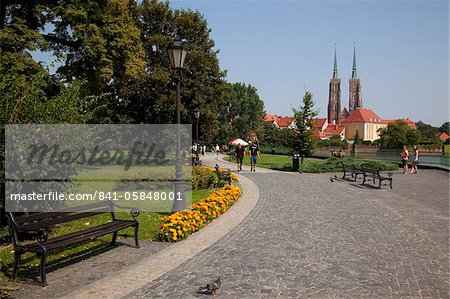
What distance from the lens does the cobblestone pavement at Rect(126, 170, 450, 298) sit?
5.02m

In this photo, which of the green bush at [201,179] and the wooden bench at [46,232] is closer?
the wooden bench at [46,232]

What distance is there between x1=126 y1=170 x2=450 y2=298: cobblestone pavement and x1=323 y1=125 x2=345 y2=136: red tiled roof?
134965 millimetres

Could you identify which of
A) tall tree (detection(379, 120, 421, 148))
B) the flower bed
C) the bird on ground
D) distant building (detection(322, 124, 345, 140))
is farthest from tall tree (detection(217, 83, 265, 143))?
distant building (detection(322, 124, 345, 140))

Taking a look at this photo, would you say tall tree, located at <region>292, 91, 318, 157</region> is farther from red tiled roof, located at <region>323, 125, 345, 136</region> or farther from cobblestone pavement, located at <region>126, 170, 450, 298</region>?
red tiled roof, located at <region>323, 125, 345, 136</region>

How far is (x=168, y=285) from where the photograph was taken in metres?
5.12

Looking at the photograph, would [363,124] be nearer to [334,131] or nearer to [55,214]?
[334,131]

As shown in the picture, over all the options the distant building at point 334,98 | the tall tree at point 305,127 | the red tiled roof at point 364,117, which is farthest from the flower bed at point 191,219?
the distant building at point 334,98

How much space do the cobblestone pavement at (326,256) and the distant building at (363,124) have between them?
5327 inches

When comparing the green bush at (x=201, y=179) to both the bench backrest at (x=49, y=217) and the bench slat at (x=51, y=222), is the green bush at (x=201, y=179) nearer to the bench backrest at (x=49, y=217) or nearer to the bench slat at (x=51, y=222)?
the bench backrest at (x=49, y=217)

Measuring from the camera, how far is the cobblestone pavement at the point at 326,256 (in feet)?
16.5

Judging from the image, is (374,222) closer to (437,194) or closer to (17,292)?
(437,194)

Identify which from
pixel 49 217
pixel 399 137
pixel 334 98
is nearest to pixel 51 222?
pixel 49 217

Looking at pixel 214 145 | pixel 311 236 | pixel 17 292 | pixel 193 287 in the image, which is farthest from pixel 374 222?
pixel 214 145

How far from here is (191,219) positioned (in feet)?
27.3
